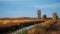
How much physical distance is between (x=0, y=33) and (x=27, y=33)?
51.9 inches

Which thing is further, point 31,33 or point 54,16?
point 54,16

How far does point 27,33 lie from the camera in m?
8.02

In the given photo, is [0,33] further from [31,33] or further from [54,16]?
[54,16]

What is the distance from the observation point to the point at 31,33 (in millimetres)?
7875

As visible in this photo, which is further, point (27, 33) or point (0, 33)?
point (0, 33)

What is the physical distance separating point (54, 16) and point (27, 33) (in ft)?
66.5

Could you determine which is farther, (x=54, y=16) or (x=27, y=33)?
(x=54, y=16)

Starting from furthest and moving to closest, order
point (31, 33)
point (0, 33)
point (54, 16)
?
point (54, 16), point (0, 33), point (31, 33)

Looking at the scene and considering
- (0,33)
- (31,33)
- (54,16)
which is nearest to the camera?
(31,33)

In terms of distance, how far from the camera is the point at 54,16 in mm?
28047

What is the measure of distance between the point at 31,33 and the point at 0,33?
1.51 metres

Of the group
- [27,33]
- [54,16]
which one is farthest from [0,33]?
[54,16]

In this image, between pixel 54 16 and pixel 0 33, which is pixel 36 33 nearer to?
pixel 0 33

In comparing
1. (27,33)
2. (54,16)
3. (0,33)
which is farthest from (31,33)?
(54,16)
